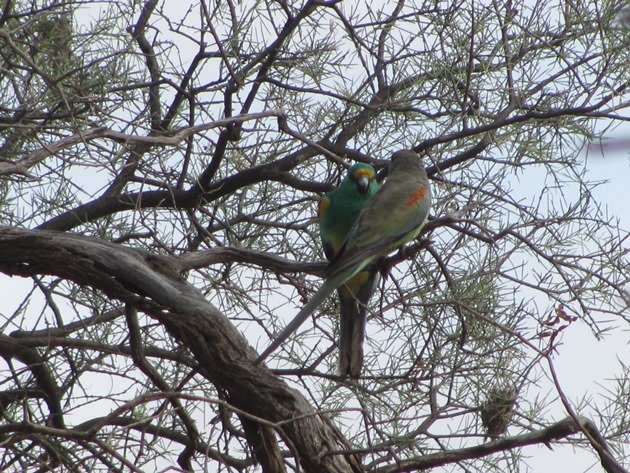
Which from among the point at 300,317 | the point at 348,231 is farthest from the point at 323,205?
the point at 300,317

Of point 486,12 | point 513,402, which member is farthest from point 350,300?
point 486,12

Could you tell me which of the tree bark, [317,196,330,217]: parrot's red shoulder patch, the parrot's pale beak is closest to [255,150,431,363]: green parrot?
the parrot's pale beak

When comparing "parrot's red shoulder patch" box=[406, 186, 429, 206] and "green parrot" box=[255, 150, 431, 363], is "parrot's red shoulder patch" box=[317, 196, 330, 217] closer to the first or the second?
"green parrot" box=[255, 150, 431, 363]

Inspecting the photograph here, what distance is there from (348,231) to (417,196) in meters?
0.45

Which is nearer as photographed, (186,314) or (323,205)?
(186,314)

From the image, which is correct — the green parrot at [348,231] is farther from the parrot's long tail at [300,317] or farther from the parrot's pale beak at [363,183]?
→ the parrot's long tail at [300,317]

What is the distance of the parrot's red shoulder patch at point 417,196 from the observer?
346 centimetres

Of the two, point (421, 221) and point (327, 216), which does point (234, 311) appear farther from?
point (421, 221)

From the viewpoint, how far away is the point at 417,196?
3.49 m

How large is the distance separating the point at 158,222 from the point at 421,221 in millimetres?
1200

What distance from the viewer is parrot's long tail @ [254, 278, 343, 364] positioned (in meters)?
2.45

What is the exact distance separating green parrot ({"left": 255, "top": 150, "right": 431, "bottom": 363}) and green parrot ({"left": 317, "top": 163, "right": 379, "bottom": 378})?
142 millimetres

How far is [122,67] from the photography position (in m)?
3.99

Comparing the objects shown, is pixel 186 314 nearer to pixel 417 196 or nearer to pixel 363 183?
pixel 417 196
